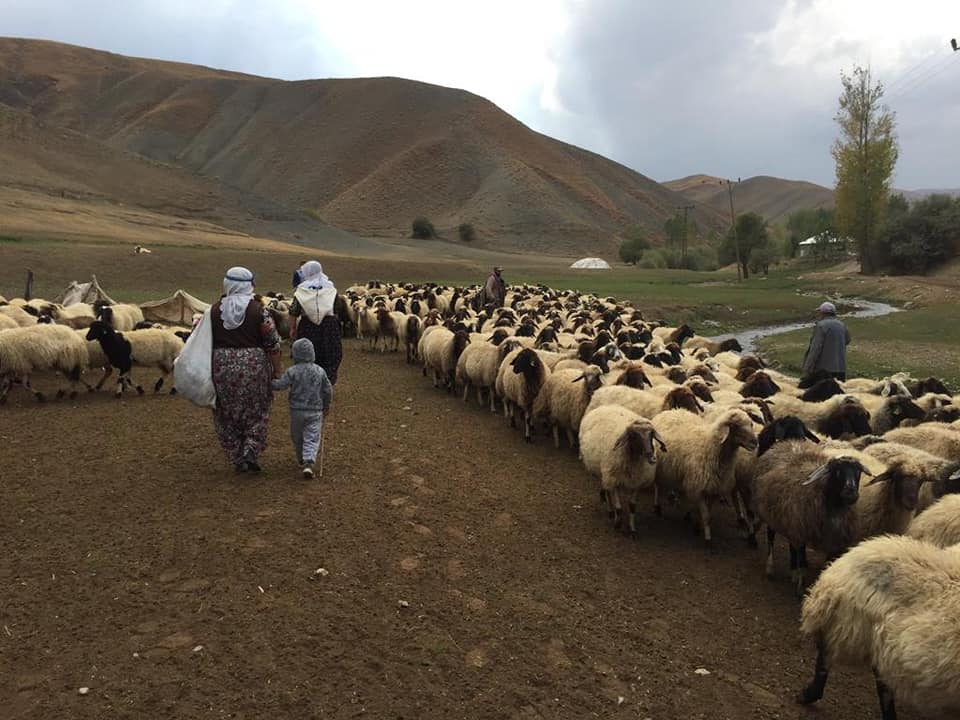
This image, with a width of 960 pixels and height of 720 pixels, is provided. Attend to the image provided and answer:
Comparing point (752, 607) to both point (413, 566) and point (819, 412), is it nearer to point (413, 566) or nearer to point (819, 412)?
point (413, 566)

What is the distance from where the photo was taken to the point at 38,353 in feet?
35.6

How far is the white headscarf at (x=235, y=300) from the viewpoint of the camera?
7125mm

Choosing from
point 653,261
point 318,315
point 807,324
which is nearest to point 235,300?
point 318,315

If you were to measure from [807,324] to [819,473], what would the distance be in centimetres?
2527

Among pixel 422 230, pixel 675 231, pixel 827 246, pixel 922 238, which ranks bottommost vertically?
pixel 922 238

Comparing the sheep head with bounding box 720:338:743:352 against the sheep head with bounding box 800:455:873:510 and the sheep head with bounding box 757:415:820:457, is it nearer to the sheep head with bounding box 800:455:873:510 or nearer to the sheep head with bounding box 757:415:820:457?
the sheep head with bounding box 757:415:820:457

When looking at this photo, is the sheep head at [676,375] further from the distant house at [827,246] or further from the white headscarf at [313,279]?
the distant house at [827,246]

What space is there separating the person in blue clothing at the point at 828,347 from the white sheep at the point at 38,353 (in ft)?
39.8

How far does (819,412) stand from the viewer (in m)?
8.40

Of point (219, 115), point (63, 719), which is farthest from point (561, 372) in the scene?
point (219, 115)

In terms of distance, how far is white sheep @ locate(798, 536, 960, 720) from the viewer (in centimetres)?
346

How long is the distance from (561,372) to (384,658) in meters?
6.22

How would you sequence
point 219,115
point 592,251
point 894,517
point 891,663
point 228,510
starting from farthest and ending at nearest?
point 219,115 < point 592,251 < point 228,510 < point 894,517 < point 891,663

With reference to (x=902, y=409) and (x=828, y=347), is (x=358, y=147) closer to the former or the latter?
(x=828, y=347)
